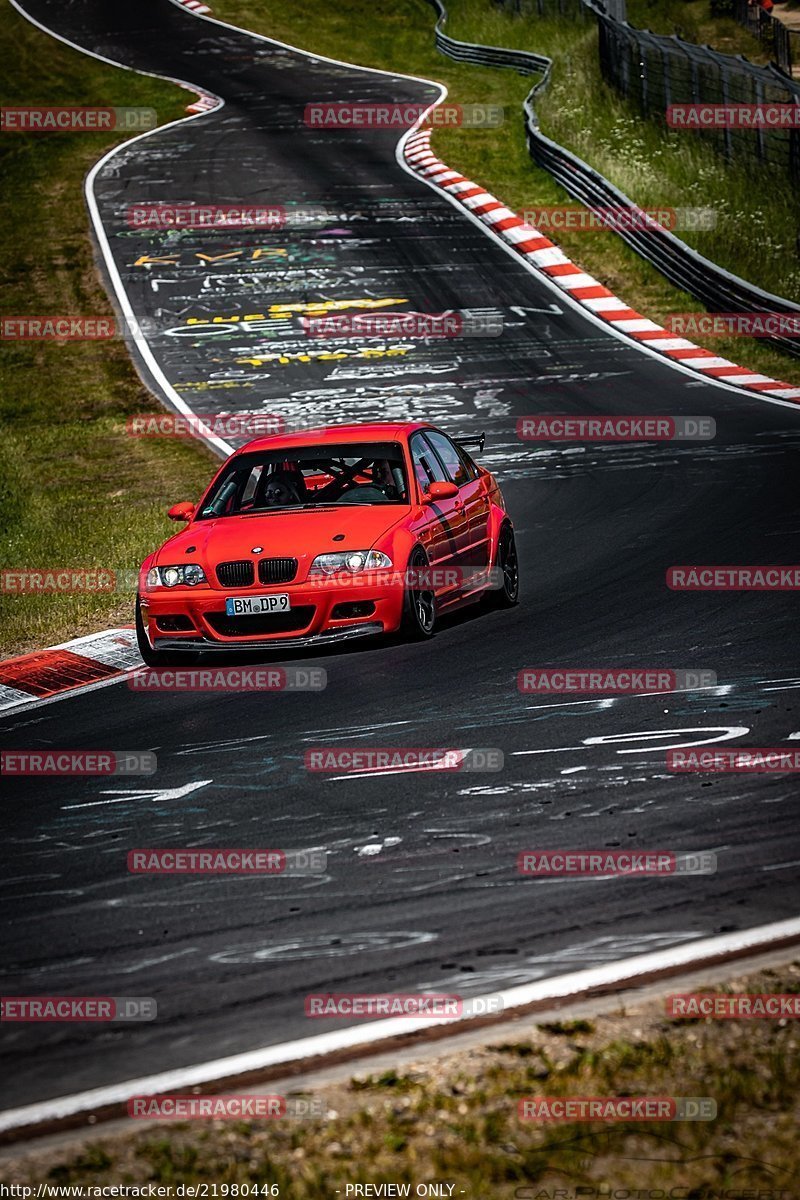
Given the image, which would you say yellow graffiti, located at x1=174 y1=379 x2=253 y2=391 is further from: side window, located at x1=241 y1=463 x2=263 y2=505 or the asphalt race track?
side window, located at x1=241 y1=463 x2=263 y2=505

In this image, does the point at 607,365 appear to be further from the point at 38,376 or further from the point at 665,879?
the point at 665,879

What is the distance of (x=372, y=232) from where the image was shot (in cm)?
3070

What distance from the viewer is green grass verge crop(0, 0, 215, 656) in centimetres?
1505

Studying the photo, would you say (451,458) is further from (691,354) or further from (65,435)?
(691,354)

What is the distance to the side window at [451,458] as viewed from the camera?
41.6ft

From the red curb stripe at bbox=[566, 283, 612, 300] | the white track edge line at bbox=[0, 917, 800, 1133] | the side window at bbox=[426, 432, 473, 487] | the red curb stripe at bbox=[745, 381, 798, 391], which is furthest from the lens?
the red curb stripe at bbox=[566, 283, 612, 300]

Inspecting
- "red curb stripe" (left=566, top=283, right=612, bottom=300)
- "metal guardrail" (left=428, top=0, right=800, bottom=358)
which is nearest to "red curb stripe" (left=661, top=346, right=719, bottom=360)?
"metal guardrail" (left=428, top=0, right=800, bottom=358)

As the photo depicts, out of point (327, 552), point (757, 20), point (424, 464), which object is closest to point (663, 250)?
point (424, 464)

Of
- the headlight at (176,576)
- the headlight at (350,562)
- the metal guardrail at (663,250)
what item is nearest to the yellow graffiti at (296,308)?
the metal guardrail at (663,250)

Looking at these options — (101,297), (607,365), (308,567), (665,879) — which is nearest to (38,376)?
(101,297)

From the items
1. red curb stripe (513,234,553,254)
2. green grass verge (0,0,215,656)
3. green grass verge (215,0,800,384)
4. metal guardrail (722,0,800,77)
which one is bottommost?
green grass verge (0,0,215,656)

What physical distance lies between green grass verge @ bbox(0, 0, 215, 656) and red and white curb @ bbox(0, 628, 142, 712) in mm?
424

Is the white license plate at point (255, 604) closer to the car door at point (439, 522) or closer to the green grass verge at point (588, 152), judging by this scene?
the car door at point (439, 522)

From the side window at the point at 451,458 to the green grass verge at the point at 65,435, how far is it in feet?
8.85
